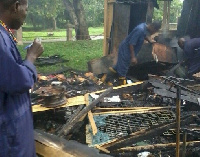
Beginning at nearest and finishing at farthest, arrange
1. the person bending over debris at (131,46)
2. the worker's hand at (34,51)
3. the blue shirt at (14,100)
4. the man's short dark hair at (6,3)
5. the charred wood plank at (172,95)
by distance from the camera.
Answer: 1. the blue shirt at (14,100)
2. the man's short dark hair at (6,3)
3. the worker's hand at (34,51)
4. the charred wood plank at (172,95)
5. the person bending over debris at (131,46)

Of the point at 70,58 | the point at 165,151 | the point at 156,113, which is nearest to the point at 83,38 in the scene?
the point at 70,58

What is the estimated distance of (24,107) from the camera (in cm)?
212

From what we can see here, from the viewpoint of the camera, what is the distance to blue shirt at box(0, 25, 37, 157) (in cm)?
180

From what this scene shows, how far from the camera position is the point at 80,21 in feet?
63.2

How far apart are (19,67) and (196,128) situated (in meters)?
3.28

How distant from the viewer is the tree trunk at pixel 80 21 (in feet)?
63.2

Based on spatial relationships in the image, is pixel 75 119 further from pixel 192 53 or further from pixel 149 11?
pixel 149 11

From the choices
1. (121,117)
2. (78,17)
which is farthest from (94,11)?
(121,117)

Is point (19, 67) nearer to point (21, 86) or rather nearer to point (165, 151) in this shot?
point (21, 86)

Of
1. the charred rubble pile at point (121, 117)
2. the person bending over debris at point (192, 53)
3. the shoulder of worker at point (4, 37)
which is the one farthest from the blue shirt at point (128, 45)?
the shoulder of worker at point (4, 37)

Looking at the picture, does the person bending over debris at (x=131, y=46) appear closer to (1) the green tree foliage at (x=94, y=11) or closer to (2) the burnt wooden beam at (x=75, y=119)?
(2) the burnt wooden beam at (x=75, y=119)

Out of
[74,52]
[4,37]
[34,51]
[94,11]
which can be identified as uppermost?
[94,11]

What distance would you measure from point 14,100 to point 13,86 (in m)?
0.23

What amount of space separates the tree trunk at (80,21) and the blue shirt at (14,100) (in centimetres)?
1775
